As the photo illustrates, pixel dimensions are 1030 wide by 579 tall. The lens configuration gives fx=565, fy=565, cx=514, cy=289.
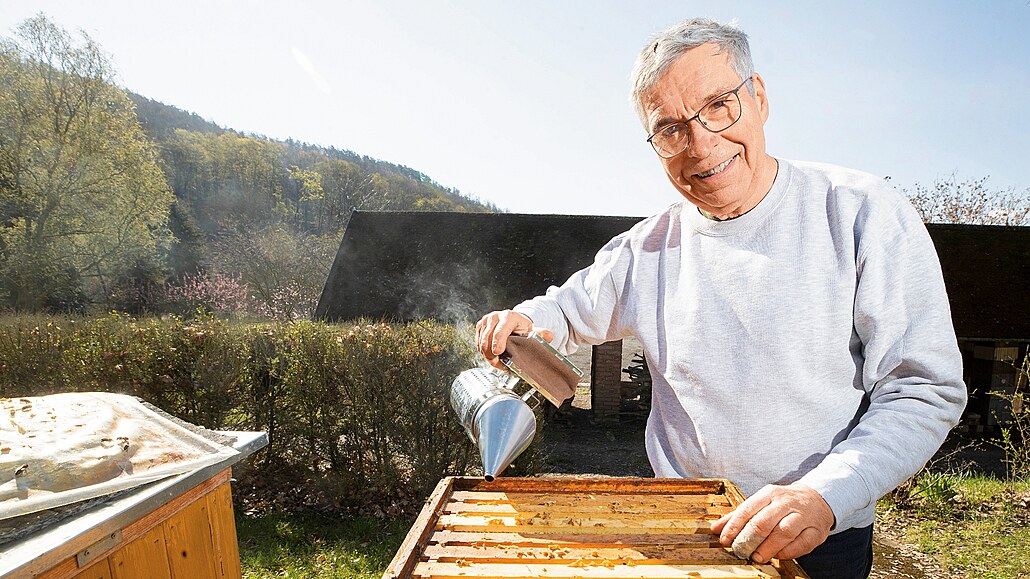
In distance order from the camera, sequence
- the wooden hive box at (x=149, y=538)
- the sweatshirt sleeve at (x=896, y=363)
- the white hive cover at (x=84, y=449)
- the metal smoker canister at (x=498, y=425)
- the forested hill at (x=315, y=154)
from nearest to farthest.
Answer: the sweatshirt sleeve at (x=896, y=363), the metal smoker canister at (x=498, y=425), the wooden hive box at (x=149, y=538), the white hive cover at (x=84, y=449), the forested hill at (x=315, y=154)

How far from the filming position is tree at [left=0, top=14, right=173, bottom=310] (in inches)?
1259

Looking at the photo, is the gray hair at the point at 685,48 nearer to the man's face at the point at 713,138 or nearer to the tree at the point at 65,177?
the man's face at the point at 713,138

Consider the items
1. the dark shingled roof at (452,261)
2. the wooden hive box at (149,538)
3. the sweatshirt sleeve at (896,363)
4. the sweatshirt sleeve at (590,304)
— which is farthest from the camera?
the dark shingled roof at (452,261)

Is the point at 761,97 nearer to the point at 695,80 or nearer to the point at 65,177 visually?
the point at 695,80

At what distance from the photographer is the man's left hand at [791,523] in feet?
5.12

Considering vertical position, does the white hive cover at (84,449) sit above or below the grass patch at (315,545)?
above

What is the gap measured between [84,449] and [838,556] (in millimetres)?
3112

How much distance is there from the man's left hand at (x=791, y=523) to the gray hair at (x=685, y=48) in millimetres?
1423

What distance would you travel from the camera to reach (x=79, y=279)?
33688mm

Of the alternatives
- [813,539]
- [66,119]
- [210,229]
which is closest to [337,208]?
[210,229]

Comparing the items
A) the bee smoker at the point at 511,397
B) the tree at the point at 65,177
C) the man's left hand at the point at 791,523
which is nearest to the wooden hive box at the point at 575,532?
the man's left hand at the point at 791,523

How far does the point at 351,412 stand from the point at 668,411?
614 cm

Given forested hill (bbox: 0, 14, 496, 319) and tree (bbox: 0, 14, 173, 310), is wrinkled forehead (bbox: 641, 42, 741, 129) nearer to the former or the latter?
forested hill (bbox: 0, 14, 496, 319)

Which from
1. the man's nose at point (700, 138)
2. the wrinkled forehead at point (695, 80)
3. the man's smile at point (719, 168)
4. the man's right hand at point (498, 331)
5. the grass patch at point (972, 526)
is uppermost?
the wrinkled forehead at point (695, 80)
